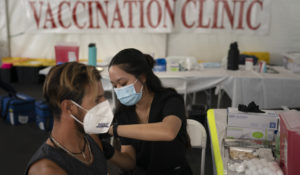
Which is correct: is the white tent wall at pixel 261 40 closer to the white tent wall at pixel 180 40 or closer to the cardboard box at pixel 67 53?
the white tent wall at pixel 180 40

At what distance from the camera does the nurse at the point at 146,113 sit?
161cm

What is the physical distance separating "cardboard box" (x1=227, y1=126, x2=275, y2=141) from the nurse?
0.23 m

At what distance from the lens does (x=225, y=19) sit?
4.82 metres

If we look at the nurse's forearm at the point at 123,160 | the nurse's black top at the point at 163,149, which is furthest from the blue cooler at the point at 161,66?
the nurse's forearm at the point at 123,160

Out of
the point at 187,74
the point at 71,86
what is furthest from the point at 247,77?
the point at 71,86

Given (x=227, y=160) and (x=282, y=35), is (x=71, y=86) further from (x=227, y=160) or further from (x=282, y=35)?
(x=282, y=35)

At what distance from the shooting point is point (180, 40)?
16.4 feet

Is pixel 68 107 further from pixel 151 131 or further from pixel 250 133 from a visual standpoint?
pixel 250 133

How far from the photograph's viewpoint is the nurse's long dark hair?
1.61 meters

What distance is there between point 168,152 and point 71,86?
29.0 inches

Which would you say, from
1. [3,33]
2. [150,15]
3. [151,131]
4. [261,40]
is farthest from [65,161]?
[3,33]

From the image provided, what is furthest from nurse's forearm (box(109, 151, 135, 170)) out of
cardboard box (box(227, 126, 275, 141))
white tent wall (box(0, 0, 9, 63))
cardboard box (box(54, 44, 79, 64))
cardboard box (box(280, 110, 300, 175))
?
white tent wall (box(0, 0, 9, 63))

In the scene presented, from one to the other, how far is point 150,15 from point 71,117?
396 cm

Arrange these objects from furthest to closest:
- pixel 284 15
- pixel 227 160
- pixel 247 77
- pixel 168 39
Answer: pixel 168 39 < pixel 284 15 < pixel 247 77 < pixel 227 160
